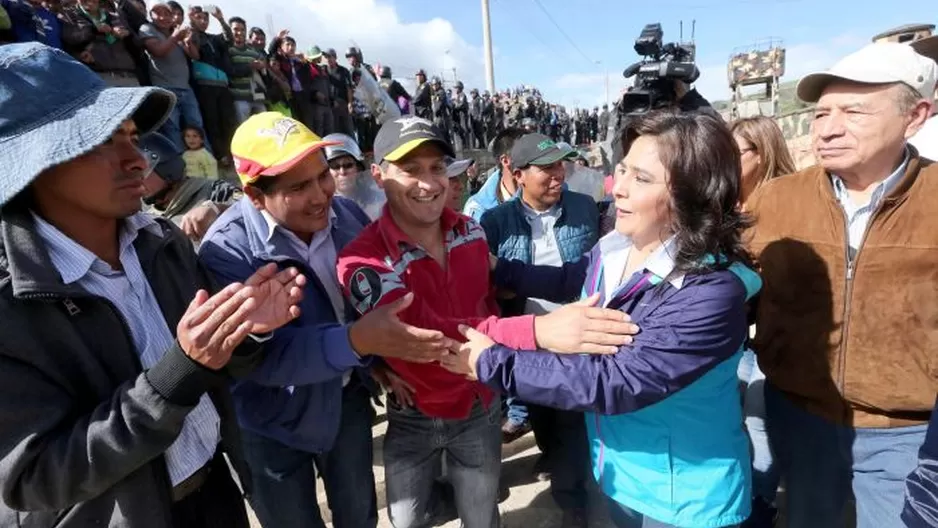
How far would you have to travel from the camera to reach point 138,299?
1.34 metres

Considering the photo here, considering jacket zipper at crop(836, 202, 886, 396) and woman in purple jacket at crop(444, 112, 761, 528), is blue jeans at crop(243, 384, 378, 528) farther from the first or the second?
jacket zipper at crop(836, 202, 886, 396)

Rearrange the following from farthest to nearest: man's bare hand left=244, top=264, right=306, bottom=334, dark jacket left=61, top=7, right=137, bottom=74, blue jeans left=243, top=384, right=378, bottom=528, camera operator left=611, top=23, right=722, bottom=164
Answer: dark jacket left=61, top=7, right=137, bottom=74 < camera operator left=611, top=23, right=722, bottom=164 < blue jeans left=243, top=384, right=378, bottom=528 < man's bare hand left=244, top=264, right=306, bottom=334

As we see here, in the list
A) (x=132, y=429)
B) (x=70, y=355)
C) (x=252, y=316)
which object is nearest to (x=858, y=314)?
(x=252, y=316)

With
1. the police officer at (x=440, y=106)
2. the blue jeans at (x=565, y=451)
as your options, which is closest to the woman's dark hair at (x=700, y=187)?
the blue jeans at (x=565, y=451)

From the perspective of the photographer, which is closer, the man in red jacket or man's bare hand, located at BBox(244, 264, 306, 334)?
man's bare hand, located at BBox(244, 264, 306, 334)

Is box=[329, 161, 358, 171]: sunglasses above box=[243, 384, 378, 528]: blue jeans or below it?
above

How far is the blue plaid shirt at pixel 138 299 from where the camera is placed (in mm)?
1186

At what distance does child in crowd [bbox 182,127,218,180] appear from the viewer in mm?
6156

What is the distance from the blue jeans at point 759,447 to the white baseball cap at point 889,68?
1.36 meters

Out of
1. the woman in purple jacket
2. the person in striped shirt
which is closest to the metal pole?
the person in striped shirt

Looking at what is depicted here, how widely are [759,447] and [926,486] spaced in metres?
1.48

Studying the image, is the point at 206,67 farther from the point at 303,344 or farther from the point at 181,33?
the point at 303,344

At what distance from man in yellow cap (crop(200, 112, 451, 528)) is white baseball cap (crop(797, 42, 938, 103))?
59.5 inches

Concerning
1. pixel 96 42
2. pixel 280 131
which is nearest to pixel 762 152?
pixel 280 131
